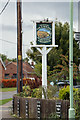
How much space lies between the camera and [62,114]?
12031mm

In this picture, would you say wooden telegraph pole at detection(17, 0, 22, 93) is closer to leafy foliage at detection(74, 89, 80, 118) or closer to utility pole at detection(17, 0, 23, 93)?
utility pole at detection(17, 0, 23, 93)

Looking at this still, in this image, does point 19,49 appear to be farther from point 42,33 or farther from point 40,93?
point 40,93

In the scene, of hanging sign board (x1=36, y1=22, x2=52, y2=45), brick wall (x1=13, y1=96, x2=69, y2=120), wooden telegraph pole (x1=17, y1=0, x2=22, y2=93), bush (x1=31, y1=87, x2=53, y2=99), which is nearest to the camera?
brick wall (x1=13, y1=96, x2=69, y2=120)

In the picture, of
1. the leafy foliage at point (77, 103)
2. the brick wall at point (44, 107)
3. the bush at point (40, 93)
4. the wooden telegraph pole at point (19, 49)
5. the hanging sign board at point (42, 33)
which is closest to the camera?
the leafy foliage at point (77, 103)

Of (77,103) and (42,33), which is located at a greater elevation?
(42,33)

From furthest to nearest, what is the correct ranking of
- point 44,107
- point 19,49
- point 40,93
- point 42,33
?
point 19,49
point 42,33
point 40,93
point 44,107

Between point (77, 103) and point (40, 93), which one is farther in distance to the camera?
point (40, 93)

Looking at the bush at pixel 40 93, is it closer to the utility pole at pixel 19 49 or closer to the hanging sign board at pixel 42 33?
the utility pole at pixel 19 49

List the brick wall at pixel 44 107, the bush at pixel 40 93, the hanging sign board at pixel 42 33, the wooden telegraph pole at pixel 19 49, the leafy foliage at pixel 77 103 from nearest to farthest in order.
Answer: the leafy foliage at pixel 77 103, the brick wall at pixel 44 107, the bush at pixel 40 93, the hanging sign board at pixel 42 33, the wooden telegraph pole at pixel 19 49

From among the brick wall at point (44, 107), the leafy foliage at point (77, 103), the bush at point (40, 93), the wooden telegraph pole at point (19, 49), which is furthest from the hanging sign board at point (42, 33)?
the leafy foliage at point (77, 103)

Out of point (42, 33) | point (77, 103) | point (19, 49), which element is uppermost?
point (42, 33)

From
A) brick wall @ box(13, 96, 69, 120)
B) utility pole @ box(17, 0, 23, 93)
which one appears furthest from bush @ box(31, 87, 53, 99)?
utility pole @ box(17, 0, 23, 93)

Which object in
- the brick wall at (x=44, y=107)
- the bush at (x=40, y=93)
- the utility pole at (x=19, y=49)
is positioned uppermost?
the utility pole at (x=19, y=49)

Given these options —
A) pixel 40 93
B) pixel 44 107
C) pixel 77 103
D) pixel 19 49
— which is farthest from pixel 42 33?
pixel 77 103
